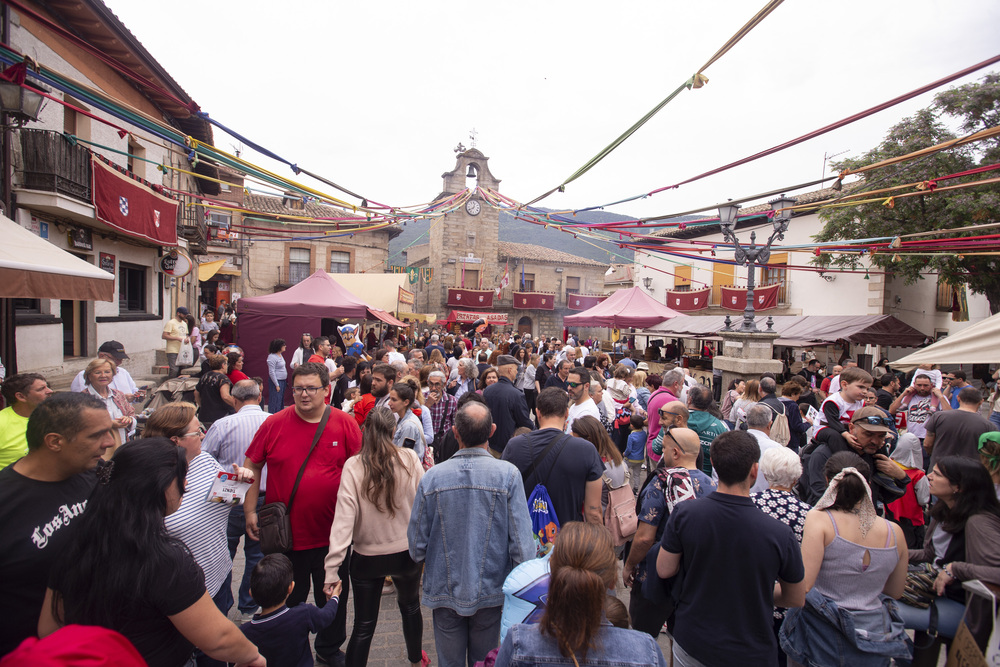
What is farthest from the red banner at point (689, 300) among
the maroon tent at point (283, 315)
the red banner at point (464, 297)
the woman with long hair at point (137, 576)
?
the woman with long hair at point (137, 576)

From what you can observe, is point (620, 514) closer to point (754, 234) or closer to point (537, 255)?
point (754, 234)

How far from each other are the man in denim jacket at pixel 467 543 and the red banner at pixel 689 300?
2038 cm

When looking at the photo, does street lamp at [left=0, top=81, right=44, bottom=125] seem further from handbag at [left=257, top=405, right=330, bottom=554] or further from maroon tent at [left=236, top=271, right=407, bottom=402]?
maroon tent at [left=236, top=271, right=407, bottom=402]

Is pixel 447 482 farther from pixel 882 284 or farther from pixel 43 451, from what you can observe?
pixel 882 284

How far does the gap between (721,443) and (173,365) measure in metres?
12.0

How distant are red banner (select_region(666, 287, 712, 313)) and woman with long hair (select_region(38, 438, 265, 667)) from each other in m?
21.5

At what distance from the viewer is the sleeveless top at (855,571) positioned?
2305 mm

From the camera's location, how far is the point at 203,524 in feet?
8.54

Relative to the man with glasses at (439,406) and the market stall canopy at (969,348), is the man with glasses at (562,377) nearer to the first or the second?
the man with glasses at (439,406)

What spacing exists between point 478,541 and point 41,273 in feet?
14.9

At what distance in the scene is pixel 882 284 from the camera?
15289mm

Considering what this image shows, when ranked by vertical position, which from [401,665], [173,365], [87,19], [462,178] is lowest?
[401,665]

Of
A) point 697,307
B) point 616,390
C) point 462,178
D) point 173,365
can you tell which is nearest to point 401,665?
point 616,390

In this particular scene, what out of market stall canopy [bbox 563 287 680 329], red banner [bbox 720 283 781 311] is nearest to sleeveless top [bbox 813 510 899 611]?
Answer: market stall canopy [bbox 563 287 680 329]
